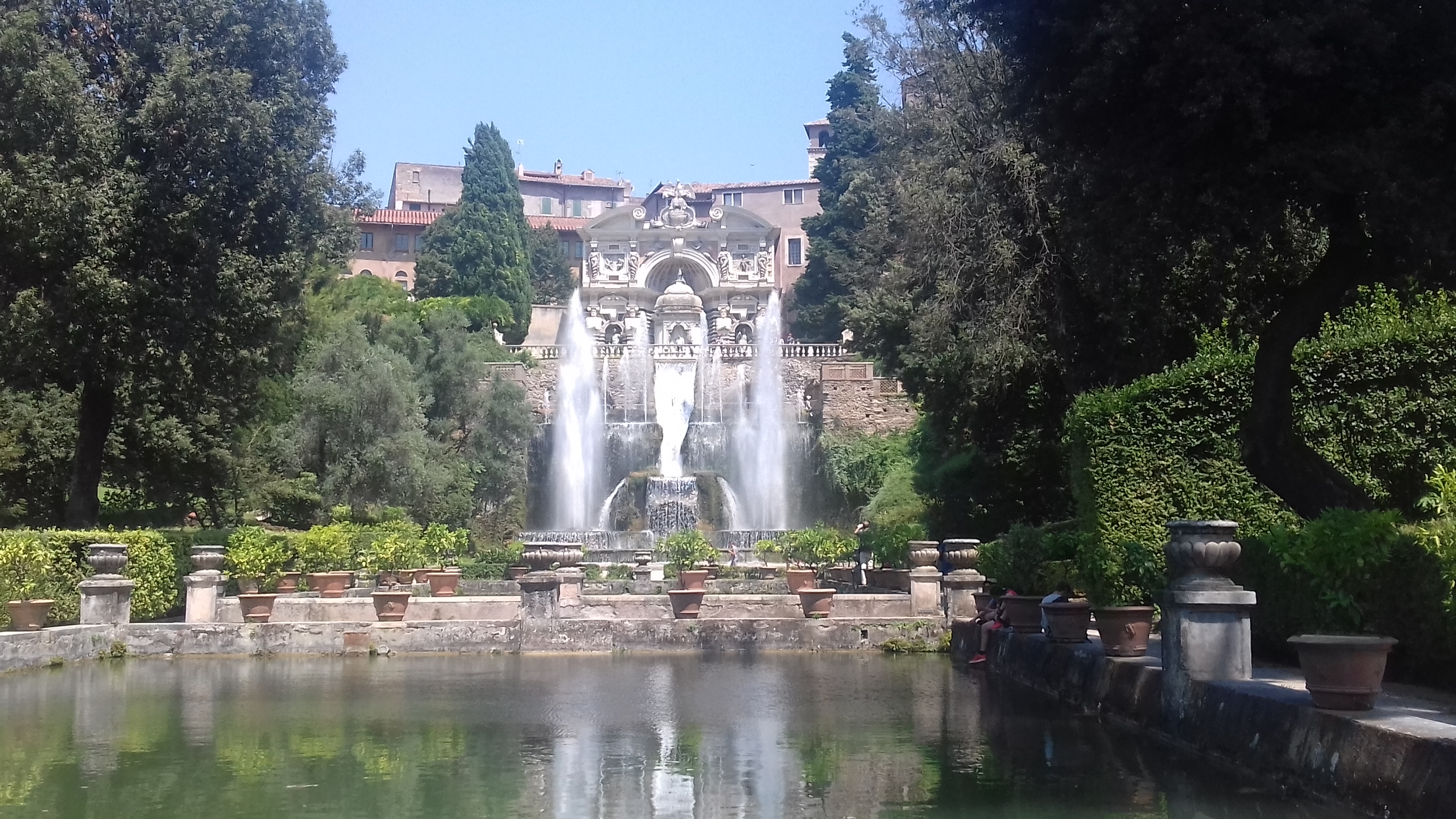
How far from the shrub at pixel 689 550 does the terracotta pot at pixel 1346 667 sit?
16.0 m

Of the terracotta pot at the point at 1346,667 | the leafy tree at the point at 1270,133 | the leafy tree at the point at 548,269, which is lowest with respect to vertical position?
the terracotta pot at the point at 1346,667

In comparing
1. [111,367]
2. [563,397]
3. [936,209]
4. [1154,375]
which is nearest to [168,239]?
[111,367]

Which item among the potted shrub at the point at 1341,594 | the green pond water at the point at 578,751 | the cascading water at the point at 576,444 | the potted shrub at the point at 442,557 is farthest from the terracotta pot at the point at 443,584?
the cascading water at the point at 576,444

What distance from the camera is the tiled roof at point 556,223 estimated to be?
7629cm

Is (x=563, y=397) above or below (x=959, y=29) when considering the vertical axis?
below

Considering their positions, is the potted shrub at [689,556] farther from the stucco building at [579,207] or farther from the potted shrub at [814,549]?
the stucco building at [579,207]

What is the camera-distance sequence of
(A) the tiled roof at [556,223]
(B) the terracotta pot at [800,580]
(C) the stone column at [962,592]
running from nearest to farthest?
1. (C) the stone column at [962,592]
2. (B) the terracotta pot at [800,580]
3. (A) the tiled roof at [556,223]

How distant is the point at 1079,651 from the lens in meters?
10.9

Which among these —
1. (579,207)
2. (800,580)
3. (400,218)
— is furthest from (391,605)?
(579,207)

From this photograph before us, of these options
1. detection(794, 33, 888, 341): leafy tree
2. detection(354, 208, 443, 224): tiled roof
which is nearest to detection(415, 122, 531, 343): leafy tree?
detection(354, 208, 443, 224): tiled roof

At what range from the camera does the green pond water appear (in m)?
6.47

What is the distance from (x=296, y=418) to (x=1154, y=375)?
24459mm

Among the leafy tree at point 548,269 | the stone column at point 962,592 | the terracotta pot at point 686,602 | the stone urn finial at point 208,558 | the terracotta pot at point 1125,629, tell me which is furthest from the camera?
the leafy tree at point 548,269

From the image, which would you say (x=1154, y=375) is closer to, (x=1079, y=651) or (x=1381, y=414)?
(x=1381, y=414)
